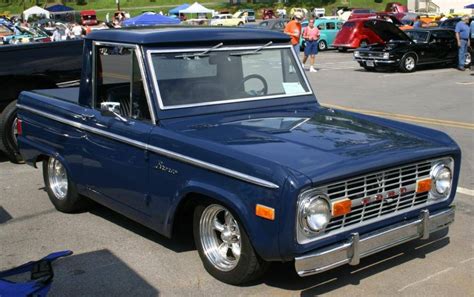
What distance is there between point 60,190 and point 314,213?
3.42 metres

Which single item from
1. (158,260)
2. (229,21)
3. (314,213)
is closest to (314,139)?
(314,213)

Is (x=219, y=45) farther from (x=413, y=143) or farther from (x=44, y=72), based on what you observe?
(x=44, y=72)

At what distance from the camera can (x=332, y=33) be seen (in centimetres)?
3219

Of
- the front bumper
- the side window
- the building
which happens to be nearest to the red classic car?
the front bumper

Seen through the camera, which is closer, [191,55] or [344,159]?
[344,159]

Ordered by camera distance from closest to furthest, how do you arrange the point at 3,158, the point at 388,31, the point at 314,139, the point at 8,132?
the point at 314,139 → the point at 8,132 → the point at 3,158 → the point at 388,31

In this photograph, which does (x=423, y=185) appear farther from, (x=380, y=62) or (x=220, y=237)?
(x=380, y=62)

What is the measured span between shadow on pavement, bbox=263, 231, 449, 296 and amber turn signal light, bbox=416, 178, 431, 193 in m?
0.66

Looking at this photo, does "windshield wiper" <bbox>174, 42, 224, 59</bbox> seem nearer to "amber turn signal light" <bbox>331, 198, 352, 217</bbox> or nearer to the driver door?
the driver door

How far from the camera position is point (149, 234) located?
5223 mm

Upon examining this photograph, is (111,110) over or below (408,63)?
over

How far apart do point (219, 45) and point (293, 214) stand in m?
2.01

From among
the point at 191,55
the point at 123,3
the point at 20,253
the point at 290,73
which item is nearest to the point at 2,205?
the point at 20,253

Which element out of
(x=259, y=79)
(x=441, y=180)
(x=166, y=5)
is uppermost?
(x=166, y=5)
